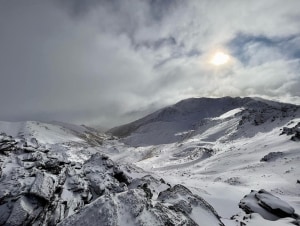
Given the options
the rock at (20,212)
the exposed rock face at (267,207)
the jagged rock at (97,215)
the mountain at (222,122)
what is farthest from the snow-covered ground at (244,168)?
the rock at (20,212)

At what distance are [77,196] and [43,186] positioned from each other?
2.68 m

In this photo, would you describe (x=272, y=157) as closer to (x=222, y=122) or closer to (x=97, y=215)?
(x=97, y=215)

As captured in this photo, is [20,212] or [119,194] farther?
[20,212]

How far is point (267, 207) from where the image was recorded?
1894cm

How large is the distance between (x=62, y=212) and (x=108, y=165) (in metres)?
10.0

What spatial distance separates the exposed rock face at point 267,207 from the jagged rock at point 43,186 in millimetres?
13107

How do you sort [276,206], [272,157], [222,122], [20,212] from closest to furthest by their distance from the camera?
[20,212] < [276,206] < [272,157] < [222,122]

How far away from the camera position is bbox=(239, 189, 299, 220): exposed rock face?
18.3 metres

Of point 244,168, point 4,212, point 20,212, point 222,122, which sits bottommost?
point 244,168

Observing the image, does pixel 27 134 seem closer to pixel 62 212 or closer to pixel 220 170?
pixel 220 170

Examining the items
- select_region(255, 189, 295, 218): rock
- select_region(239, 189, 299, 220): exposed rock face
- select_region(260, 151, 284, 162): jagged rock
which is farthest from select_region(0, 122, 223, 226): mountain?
select_region(260, 151, 284, 162): jagged rock

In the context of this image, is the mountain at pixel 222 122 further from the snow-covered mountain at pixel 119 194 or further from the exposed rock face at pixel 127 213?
the exposed rock face at pixel 127 213

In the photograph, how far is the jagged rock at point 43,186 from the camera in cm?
1611

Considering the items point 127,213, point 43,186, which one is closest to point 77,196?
point 43,186
